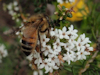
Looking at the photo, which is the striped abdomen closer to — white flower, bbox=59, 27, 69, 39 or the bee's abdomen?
the bee's abdomen

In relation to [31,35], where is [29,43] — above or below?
below

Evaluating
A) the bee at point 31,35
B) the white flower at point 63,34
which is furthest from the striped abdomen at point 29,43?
the white flower at point 63,34

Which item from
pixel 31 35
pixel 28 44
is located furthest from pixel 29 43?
pixel 31 35

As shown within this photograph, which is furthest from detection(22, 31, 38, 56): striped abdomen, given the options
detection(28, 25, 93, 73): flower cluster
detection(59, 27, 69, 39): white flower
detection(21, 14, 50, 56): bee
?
detection(59, 27, 69, 39): white flower

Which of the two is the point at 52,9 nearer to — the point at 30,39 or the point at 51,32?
the point at 51,32

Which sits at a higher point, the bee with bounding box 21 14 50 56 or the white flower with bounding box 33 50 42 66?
the bee with bounding box 21 14 50 56

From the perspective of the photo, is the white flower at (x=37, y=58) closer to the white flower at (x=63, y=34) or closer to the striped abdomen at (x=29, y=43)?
the striped abdomen at (x=29, y=43)

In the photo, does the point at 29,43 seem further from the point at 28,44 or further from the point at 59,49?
the point at 59,49

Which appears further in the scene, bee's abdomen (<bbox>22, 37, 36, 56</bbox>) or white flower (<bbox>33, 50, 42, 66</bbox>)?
white flower (<bbox>33, 50, 42, 66</bbox>)
